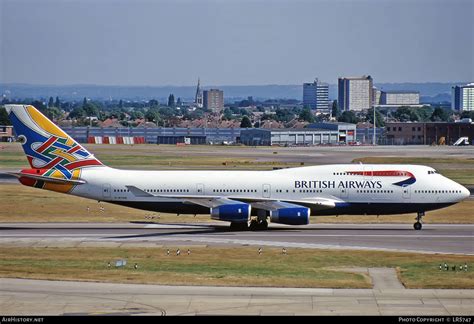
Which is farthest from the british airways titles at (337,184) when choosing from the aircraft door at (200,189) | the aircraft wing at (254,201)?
the aircraft door at (200,189)

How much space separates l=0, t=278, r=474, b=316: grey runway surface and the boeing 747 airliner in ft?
63.1

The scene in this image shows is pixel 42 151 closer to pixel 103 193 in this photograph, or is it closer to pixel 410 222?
pixel 103 193

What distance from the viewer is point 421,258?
149ft

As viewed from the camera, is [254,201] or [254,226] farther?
[254,226]

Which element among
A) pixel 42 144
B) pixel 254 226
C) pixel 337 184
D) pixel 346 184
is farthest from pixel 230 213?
pixel 42 144

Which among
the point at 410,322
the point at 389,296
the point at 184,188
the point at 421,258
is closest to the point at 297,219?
the point at 184,188

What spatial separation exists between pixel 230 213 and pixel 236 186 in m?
2.34

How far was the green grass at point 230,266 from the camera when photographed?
38625 mm

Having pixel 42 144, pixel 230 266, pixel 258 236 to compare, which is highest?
pixel 42 144

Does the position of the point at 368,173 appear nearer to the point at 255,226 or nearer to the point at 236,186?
→ the point at 255,226

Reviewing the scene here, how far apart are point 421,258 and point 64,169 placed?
72.8ft

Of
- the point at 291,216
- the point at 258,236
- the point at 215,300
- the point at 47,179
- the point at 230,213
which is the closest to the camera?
the point at 215,300

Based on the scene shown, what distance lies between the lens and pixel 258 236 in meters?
53.7

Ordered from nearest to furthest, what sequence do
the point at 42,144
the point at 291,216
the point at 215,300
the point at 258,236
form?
the point at 215,300
the point at 258,236
the point at 291,216
the point at 42,144
